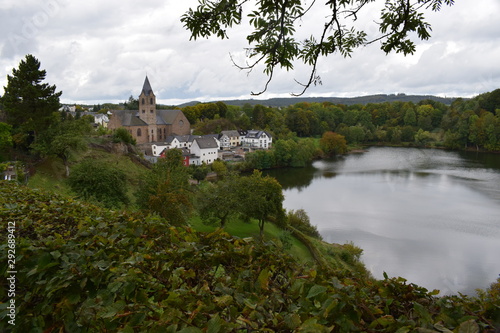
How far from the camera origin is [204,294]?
5.57ft

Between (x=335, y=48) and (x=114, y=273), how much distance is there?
9.48ft

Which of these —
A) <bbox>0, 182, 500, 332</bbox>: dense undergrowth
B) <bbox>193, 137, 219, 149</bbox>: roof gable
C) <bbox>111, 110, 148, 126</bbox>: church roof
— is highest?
<bbox>111, 110, 148, 126</bbox>: church roof

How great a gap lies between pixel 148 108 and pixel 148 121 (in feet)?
5.53

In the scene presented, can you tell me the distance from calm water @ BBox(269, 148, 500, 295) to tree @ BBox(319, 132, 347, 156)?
28.2 ft

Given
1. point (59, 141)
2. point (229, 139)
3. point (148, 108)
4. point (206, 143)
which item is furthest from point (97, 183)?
point (229, 139)

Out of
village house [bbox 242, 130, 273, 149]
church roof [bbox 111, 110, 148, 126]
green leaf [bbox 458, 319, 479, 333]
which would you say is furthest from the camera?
village house [bbox 242, 130, 273, 149]

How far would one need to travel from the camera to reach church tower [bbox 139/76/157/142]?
141 feet

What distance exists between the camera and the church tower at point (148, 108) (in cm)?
4297

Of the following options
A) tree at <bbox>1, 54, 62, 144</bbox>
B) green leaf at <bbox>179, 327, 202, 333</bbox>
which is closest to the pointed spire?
tree at <bbox>1, 54, 62, 144</bbox>

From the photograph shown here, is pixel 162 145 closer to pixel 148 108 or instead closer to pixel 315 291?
pixel 148 108

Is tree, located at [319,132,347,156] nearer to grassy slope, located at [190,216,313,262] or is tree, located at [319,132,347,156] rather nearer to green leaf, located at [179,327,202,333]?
grassy slope, located at [190,216,313,262]

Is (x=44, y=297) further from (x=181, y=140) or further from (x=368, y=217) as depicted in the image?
(x=181, y=140)

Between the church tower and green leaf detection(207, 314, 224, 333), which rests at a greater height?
the church tower

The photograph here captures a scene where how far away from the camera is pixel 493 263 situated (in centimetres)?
1543
